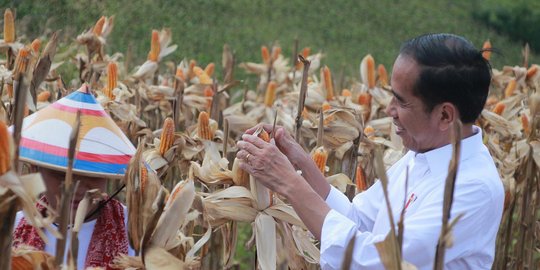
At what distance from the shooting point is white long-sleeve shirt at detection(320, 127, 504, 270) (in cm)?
220

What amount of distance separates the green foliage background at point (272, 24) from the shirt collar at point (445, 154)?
10.5 feet

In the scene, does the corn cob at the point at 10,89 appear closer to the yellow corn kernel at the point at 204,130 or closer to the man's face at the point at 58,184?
the yellow corn kernel at the point at 204,130

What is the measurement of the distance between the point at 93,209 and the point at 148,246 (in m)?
0.39

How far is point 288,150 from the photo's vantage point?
2.58 meters

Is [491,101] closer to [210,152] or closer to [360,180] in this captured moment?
[360,180]

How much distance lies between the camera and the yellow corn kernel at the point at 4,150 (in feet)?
4.70

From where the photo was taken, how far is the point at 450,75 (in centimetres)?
229

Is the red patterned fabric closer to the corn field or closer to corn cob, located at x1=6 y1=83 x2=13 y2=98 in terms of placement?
the corn field

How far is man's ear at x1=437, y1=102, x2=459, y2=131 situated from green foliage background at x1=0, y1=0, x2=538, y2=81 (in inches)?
125

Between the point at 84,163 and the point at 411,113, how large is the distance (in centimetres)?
78

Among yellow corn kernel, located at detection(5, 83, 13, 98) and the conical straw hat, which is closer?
the conical straw hat

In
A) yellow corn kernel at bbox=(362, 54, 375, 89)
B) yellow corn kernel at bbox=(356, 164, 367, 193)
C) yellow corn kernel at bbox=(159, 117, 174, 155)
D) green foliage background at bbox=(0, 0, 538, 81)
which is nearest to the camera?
yellow corn kernel at bbox=(159, 117, 174, 155)

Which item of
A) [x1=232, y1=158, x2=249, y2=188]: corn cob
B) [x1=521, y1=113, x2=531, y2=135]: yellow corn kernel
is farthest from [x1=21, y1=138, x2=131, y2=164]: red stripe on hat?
[x1=521, y1=113, x2=531, y2=135]: yellow corn kernel

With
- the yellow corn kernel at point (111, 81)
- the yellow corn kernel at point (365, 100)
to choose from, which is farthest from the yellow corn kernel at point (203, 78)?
the yellow corn kernel at point (111, 81)
